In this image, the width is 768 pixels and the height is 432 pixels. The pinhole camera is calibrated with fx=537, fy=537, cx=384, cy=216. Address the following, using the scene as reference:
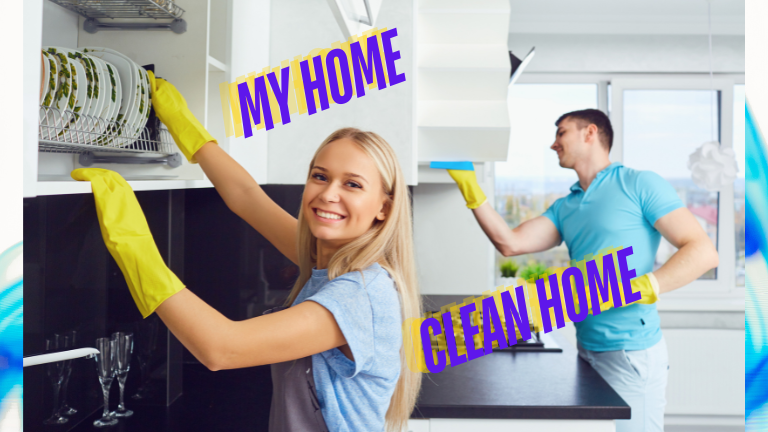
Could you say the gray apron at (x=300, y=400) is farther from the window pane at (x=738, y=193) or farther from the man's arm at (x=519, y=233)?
the window pane at (x=738, y=193)

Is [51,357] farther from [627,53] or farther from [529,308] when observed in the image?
[627,53]

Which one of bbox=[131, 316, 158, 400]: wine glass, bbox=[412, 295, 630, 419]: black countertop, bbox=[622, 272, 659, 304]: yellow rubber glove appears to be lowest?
bbox=[412, 295, 630, 419]: black countertop

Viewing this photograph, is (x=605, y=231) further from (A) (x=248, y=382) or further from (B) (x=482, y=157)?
(A) (x=248, y=382)

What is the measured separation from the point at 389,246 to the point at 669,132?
3264 mm

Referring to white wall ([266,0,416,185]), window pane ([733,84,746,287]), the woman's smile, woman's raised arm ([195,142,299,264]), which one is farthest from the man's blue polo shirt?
window pane ([733,84,746,287])

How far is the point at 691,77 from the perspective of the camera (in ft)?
11.6

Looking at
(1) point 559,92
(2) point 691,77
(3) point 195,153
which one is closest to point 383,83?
(3) point 195,153

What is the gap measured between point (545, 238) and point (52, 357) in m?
2.00

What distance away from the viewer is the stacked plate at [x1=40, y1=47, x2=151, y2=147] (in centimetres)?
83

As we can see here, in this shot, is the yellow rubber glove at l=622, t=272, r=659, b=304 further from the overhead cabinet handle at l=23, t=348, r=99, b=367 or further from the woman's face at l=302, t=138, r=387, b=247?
the overhead cabinet handle at l=23, t=348, r=99, b=367

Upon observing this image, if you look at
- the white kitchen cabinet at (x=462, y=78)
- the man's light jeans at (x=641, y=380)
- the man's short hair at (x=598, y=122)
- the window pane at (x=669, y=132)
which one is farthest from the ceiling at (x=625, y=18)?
the man's light jeans at (x=641, y=380)

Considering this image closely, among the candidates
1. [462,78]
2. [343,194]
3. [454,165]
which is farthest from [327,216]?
[454,165]

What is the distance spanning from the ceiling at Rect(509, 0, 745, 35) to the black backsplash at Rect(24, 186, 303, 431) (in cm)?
235

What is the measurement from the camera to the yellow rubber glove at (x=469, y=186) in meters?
2.27
